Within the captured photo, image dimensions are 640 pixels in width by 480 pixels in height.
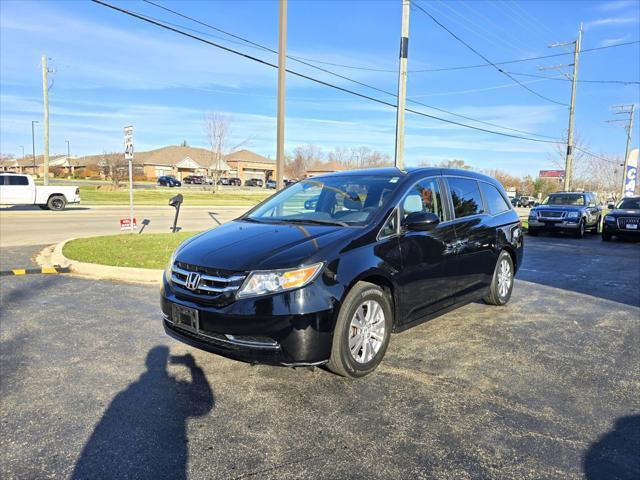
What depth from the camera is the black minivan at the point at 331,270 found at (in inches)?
133

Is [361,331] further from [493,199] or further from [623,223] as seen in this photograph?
[623,223]

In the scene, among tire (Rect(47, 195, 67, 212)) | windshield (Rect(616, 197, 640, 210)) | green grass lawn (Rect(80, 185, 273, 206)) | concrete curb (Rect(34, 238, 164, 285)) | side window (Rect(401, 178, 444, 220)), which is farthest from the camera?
green grass lawn (Rect(80, 185, 273, 206))

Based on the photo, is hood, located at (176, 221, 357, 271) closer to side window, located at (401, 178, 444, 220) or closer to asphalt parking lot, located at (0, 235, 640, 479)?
side window, located at (401, 178, 444, 220)

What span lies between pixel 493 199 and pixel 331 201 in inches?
Result: 103

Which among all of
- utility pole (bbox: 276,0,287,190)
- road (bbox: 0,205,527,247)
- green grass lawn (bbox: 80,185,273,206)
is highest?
utility pole (bbox: 276,0,287,190)

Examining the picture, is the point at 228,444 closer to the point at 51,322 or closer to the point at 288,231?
the point at 288,231

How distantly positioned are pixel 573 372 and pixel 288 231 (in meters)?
2.78

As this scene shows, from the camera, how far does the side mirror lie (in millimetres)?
4195

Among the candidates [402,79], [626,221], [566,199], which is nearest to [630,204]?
[626,221]

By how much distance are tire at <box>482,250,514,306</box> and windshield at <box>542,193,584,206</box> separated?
12719mm

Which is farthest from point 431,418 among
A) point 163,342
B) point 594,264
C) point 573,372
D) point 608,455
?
point 594,264

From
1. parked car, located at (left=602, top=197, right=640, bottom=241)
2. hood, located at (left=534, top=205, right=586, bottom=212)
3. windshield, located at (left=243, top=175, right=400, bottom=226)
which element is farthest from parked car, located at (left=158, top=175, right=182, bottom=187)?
windshield, located at (left=243, top=175, right=400, bottom=226)

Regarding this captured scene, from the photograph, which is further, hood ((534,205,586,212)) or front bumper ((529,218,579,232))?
hood ((534,205,586,212))

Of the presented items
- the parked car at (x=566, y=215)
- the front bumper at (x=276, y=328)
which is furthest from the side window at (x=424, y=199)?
the parked car at (x=566, y=215)
